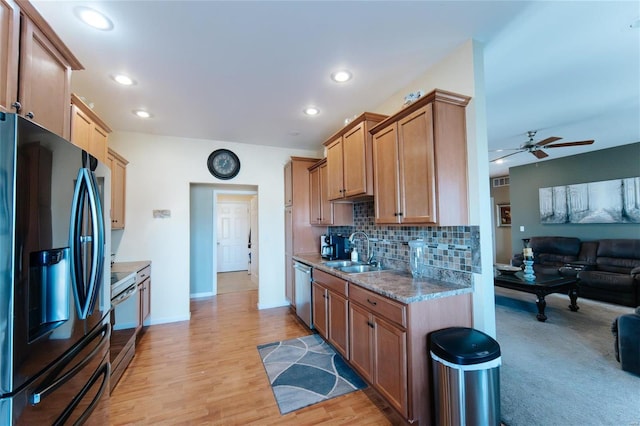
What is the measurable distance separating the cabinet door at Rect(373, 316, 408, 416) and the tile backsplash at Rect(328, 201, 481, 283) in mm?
689

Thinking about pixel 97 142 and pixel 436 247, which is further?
pixel 97 142

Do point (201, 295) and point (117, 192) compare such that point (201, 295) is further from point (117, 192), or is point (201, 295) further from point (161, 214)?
point (117, 192)

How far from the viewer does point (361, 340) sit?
2.23 m

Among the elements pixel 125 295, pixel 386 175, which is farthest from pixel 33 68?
pixel 386 175

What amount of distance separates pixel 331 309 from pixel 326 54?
239cm

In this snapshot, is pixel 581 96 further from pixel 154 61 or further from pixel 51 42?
pixel 51 42

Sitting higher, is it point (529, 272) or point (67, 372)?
point (67, 372)

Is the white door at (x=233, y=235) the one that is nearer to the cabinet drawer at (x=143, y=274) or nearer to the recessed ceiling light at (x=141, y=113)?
the cabinet drawer at (x=143, y=274)

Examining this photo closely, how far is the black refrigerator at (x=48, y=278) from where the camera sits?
2.92 ft

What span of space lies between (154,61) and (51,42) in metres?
0.79

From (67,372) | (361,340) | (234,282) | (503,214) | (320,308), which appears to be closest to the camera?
(67,372)

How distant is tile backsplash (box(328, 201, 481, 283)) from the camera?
199cm

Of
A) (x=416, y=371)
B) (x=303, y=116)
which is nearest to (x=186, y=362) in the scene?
(x=416, y=371)

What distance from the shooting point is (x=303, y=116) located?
3.36 m
